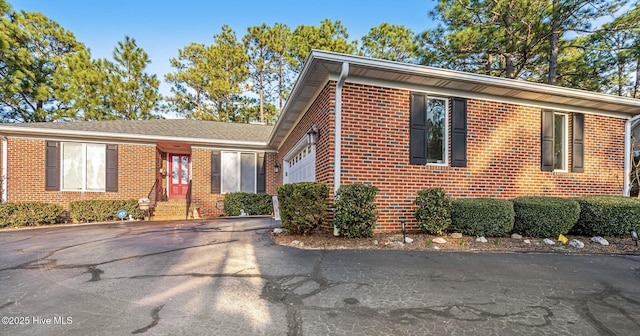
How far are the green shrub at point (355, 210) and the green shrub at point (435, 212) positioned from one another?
105 cm

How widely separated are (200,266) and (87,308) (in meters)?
1.33

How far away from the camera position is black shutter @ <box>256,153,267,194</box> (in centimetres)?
1180

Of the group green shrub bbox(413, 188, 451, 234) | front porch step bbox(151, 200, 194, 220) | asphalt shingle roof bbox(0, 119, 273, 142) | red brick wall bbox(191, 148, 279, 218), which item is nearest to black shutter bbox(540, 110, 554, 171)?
green shrub bbox(413, 188, 451, 234)

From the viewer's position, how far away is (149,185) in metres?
10.8

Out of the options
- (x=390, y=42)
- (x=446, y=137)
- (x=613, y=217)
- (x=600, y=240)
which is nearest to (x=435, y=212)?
(x=446, y=137)

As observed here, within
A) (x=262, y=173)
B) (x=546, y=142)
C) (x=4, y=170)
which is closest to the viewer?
(x=546, y=142)

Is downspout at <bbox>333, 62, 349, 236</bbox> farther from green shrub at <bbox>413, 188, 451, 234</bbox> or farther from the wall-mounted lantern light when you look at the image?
green shrub at <bbox>413, 188, 451, 234</bbox>

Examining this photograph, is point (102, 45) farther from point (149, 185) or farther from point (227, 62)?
point (149, 185)

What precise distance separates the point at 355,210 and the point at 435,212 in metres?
1.60

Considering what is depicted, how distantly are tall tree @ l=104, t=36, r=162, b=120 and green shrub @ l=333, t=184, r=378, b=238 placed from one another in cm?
2080

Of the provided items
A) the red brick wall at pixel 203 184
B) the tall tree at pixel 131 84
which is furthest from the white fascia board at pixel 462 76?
the tall tree at pixel 131 84

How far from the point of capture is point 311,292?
2859 millimetres

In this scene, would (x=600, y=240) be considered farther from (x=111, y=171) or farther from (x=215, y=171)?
(x=111, y=171)

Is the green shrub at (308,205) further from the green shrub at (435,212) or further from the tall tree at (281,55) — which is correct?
the tall tree at (281,55)
